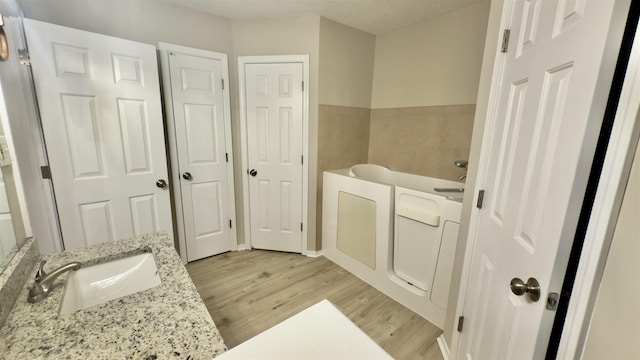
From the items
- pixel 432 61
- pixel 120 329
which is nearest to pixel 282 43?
pixel 432 61

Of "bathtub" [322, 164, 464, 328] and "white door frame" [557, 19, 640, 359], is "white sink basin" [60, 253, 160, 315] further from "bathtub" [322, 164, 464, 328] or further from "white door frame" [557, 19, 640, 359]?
"bathtub" [322, 164, 464, 328]

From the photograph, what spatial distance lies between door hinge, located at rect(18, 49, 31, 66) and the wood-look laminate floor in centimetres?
193

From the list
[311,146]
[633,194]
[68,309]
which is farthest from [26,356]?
[311,146]

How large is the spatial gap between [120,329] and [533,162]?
1324 millimetres

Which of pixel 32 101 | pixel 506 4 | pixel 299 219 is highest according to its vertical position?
pixel 506 4

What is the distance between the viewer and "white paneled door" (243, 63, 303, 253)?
2.54 m

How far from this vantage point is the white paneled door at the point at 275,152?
254 centimetres

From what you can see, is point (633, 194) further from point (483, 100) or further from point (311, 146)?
point (311, 146)

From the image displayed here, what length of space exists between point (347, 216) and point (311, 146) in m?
0.79

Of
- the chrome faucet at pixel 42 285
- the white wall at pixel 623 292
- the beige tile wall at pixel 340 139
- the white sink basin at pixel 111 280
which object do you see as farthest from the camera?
the beige tile wall at pixel 340 139

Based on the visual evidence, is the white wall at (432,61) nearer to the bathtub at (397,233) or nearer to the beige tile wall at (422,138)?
the beige tile wall at (422,138)

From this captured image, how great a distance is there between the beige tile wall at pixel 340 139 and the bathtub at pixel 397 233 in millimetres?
127

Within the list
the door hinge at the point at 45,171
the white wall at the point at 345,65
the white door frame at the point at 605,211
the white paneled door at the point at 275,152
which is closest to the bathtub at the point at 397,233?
the white paneled door at the point at 275,152

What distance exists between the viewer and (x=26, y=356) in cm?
64
